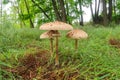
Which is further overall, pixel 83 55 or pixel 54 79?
pixel 83 55

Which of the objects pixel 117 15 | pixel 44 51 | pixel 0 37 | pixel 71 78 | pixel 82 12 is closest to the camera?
pixel 71 78

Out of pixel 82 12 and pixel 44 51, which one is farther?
pixel 82 12

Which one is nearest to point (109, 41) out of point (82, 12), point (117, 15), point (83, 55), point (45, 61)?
point (83, 55)

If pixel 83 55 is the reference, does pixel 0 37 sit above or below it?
above

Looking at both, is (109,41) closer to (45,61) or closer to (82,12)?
(45,61)

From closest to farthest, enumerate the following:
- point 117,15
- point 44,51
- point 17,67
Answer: point 17,67
point 44,51
point 117,15

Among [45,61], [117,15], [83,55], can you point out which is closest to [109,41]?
[83,55]

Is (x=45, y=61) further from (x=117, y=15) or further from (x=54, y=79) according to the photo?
(x=117, y=15)

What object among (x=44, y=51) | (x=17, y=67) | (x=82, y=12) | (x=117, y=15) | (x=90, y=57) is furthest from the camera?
(x=117, y=15)

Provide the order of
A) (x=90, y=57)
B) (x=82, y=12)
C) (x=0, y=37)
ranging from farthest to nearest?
(x=82, y=12)
(x=0, y=37)
(x=90, y=57)
